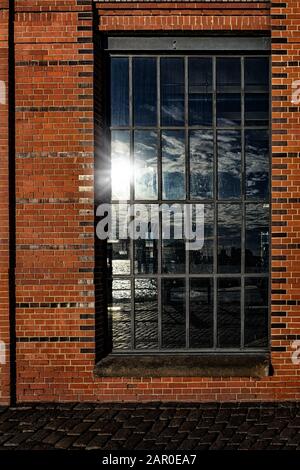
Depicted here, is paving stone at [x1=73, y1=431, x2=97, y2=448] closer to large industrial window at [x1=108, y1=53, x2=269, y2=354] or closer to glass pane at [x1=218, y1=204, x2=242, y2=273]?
large industrial window at [x1=108, y1=53, x2=269, y2=354]

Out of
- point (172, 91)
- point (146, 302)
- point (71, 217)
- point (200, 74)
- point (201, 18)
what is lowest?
point (146, 302)

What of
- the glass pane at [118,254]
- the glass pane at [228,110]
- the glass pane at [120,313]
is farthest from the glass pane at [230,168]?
the glass pane at [120,313]

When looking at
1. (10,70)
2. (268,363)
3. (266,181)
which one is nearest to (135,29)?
(10,70)

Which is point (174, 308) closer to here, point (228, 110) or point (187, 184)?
point (187, 184)

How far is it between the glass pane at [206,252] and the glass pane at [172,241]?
15cm

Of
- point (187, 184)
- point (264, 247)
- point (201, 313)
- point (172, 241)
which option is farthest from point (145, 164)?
point (201, 313)

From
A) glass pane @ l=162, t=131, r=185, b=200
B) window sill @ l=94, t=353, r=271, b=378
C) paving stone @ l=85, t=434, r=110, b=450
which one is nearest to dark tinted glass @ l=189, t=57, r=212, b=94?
glass pane @ l=162, t=131, r=185, b=200

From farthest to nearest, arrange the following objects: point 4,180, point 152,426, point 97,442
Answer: point 4,180 → point 152,426 → point 97,442

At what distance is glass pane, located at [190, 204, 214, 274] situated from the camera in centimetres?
518

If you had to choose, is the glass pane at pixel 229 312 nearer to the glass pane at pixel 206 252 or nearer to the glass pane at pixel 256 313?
the glass pane at pixel 256 313

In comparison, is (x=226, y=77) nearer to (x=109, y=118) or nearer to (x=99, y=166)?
(x=109, y=118)

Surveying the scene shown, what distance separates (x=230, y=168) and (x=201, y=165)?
1.16ft

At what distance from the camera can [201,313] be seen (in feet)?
17.0

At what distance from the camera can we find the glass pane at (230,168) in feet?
17.0
